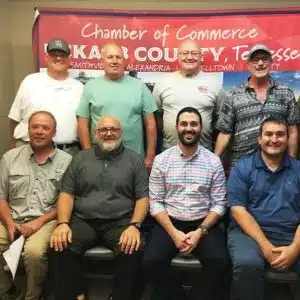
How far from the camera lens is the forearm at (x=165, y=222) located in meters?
2.92

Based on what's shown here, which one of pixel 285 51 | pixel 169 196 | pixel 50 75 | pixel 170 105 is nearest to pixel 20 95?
pixel 50 75

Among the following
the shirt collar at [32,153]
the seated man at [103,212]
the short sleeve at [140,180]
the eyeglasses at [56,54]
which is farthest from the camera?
the eyeglasses at [56,54]

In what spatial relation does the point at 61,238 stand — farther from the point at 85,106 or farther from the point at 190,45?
the point at 190,45

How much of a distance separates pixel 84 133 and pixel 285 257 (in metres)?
1.72

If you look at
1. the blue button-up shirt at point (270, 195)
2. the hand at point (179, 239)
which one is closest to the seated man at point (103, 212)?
the hand at point (179, 239)

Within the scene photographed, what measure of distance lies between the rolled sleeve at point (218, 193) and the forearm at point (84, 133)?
1.02 meters

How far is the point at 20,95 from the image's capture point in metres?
3.62

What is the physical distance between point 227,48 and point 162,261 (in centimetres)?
192

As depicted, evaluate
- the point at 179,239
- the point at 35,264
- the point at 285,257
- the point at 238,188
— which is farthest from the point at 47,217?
the point at 285,257


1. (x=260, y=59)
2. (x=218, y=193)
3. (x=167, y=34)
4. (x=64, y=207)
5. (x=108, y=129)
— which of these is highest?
(x=167, y=34)

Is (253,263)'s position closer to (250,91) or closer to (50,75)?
(250,91)

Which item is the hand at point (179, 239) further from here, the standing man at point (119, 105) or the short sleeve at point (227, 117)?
the short sleeve at point (227, 117)

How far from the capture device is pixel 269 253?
2689 mm

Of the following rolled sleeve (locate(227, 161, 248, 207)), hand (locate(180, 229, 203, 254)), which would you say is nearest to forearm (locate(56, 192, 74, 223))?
hand (locate(180, 229, 203, 254))
